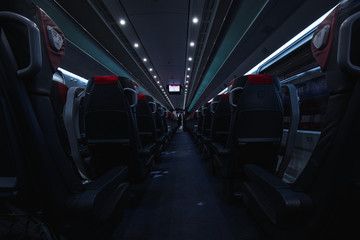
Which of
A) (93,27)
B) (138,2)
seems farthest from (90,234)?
(93,27)

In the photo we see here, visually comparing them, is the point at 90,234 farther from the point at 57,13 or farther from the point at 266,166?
the point at 57,13

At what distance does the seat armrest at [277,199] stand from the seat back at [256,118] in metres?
0.71

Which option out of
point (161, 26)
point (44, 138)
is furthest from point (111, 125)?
point (161, 26)

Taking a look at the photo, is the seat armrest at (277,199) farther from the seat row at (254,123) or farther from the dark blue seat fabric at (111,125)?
the dark blue seat fabric at (111,125)

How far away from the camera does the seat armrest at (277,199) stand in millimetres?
763

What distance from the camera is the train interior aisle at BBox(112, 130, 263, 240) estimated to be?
1.54m

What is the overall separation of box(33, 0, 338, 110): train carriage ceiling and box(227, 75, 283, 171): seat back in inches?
101

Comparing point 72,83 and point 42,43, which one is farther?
point 72,83

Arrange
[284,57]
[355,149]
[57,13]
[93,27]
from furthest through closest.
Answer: [93,27] → [57,13] → [284,57] → [355,149]

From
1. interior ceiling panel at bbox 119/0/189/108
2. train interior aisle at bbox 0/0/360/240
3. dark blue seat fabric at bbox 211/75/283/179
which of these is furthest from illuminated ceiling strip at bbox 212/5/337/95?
interior ceiling panel at bbox 119/0/189/108

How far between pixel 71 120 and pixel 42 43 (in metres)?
1.45

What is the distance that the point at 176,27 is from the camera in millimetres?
5824

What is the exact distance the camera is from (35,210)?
795mm

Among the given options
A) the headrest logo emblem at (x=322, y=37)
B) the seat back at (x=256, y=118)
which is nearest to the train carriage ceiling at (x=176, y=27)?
the seat back at (x=256, y=118)
